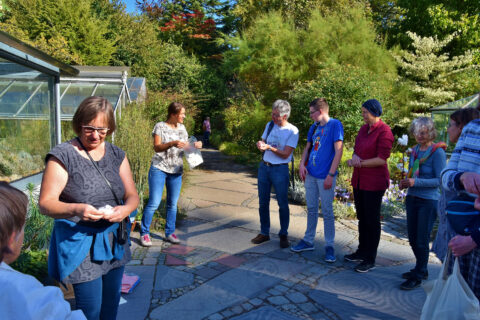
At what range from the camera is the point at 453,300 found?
1.90 m

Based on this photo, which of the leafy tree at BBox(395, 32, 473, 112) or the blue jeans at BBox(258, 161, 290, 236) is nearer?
the blue jeans at BBox(258, 161, 290, 236)

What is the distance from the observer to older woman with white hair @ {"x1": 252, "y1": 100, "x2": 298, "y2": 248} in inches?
172

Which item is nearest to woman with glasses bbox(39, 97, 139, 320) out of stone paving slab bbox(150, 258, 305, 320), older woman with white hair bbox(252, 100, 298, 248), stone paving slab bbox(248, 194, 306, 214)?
stone paving slab bbox(150, 258, 305, 320)

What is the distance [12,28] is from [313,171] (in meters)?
17.8

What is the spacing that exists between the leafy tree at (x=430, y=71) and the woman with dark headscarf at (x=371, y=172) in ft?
31.2

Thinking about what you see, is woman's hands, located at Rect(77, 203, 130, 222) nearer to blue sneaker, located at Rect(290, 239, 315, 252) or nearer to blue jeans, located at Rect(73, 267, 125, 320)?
blue jeans, located at Rect(73, 267, 125, 320)

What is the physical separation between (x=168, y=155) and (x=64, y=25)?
57.3 ft

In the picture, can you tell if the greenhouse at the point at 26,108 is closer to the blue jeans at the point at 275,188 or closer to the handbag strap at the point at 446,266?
the blue jeans at the point at 275,188

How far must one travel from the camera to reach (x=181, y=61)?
23.8m

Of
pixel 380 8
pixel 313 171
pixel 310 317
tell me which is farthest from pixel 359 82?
pixel 380 8

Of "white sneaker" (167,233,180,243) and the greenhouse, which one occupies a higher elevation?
the greenhouse

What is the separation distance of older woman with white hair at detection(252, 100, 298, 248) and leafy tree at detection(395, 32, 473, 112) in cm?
943

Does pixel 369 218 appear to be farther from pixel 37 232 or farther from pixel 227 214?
pixel 37 232

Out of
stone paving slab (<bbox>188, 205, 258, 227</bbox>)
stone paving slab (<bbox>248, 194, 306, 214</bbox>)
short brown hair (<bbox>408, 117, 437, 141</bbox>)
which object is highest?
short brown hair (<bbox>408, 117, 437, 141</bbox>)
